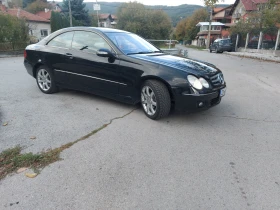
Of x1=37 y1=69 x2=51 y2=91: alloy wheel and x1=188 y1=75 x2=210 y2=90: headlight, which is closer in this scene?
x1=188 y1=75 x2=210 y2=90: headlight

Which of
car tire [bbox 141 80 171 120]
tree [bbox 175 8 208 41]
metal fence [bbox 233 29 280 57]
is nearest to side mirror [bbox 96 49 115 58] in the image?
car tire [bbox 141 80 171 120]

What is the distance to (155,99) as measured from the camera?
4023mm

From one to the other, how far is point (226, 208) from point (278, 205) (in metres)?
0.52

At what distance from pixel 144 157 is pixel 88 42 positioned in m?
2.90

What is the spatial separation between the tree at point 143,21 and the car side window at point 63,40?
38.0 meters

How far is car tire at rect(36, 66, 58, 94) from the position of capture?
216 inches

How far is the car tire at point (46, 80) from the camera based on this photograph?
18.0ft

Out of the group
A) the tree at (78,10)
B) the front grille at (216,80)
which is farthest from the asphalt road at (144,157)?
the tree at (78,10)

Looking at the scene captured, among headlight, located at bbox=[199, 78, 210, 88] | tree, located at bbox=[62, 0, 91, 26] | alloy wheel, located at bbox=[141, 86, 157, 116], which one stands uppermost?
tree, located at bbox=[62, 0, 91, 26]

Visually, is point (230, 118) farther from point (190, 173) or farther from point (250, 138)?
point (190, 173)

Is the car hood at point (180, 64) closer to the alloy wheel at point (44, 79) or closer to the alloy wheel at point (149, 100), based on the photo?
the alloy wheel at point (149, 100)

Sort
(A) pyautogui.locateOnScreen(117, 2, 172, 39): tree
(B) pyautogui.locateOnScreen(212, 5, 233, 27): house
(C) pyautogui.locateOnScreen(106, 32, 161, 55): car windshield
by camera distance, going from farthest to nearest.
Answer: (B) pyautogui.locateOnScreen(212, 5, 233, 27): house
(A) pyautogui.locateOnScreen(117, 2, 172, 39): tree
(C) pyautogui.locateOnScreen(106, 32, 161, 55): car windshield

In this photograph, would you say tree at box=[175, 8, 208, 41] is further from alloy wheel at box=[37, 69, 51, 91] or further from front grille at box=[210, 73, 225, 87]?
front grille at box=[210, 73, 225, 87]

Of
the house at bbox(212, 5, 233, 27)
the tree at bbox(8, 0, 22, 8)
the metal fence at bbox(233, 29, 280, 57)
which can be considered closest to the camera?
the metal fence at bbox(233, 29, 280, 57)
